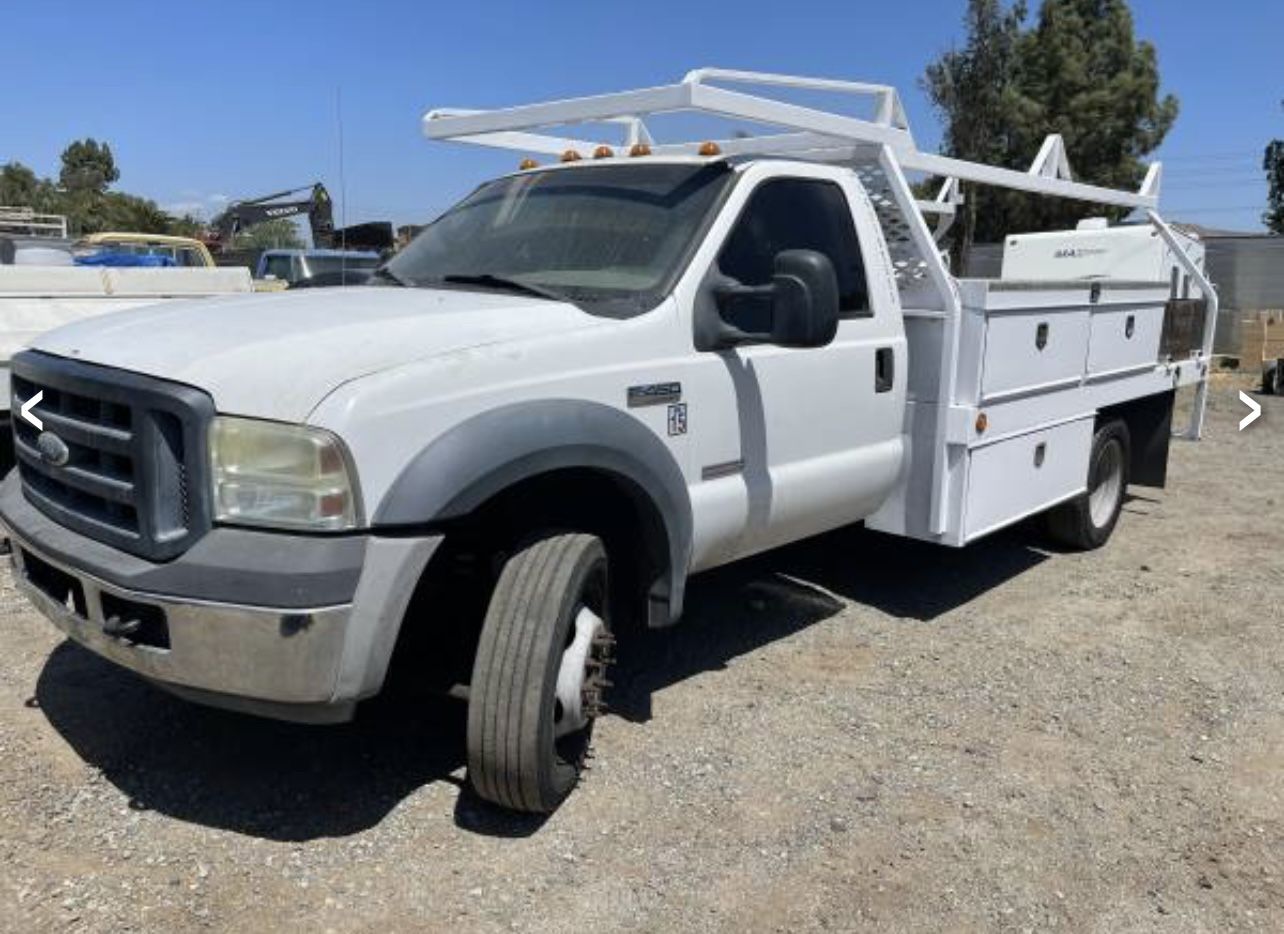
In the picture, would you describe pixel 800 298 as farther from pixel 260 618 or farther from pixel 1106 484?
pixel 1106 484

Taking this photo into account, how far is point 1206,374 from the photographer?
773cm

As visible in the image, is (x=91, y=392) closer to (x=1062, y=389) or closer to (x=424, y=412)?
(x=424, y=412)

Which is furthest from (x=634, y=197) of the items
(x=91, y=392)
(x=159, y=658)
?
(x=159, y=658)

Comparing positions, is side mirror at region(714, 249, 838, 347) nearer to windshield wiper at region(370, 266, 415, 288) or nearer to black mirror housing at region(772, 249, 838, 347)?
black mirror housing at region(772, 249, 838, 347)

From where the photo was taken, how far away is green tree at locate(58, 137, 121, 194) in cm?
7931

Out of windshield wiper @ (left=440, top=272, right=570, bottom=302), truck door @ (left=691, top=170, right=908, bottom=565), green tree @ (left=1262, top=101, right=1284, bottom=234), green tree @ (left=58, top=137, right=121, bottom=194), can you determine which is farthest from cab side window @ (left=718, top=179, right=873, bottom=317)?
green tree @ (left=58, top=137, right=121, bottom=194)

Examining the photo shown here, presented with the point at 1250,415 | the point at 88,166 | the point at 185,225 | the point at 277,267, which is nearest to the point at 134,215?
the point at 185,225

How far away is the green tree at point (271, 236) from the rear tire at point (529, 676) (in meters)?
19.4

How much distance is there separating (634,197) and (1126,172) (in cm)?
2833

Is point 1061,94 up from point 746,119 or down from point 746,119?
up

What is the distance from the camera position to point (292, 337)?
3021 millimetres

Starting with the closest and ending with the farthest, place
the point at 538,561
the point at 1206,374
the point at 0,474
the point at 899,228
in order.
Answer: the point at 538,561
the point at 899,228
the point at 0,474
the point at 1206,374

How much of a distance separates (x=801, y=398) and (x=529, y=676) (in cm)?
161

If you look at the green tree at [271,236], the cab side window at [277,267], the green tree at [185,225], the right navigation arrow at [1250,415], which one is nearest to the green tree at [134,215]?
the green tree at [185,225]
